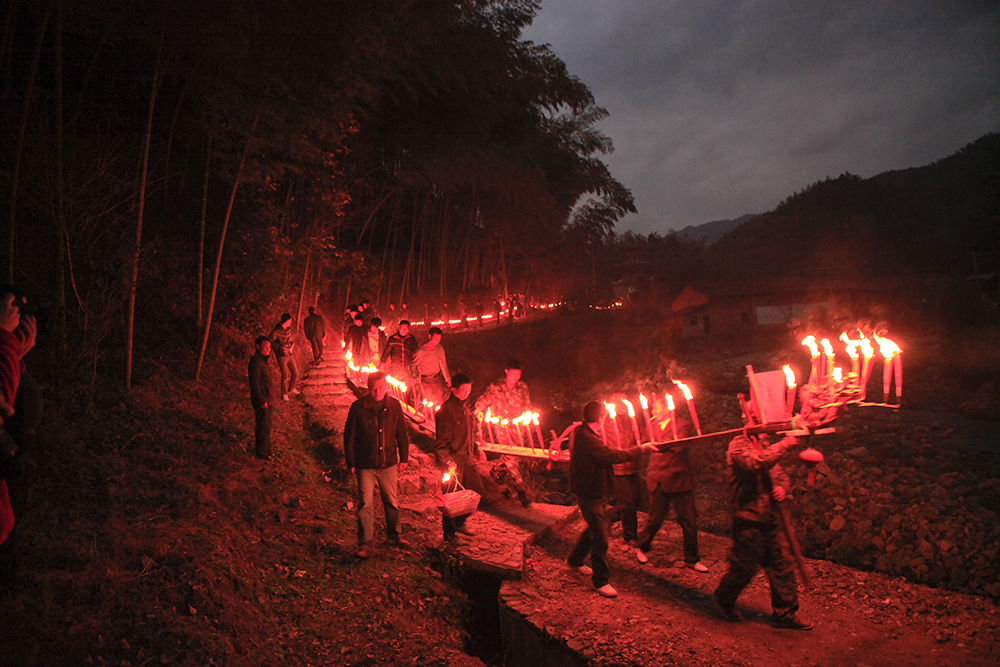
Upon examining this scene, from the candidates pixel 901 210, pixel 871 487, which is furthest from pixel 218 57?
pixel 901 210

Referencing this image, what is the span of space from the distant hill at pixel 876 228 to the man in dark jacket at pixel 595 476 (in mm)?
38089

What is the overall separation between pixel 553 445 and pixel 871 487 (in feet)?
30.3

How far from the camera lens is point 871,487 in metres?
11.3

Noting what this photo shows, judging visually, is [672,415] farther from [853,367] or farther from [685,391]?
[853,367]

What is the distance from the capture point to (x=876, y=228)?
4800 centimetres

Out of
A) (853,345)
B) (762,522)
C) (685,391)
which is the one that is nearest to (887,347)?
(853,345)

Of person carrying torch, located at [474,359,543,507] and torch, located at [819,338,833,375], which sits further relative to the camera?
person carrying torch, located at [474,359,543,507]

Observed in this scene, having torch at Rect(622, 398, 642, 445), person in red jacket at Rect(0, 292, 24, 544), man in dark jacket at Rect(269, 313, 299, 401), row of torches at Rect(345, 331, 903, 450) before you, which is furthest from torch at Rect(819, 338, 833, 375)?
man in dark jacket at Rect(269, 313, 299, 401)

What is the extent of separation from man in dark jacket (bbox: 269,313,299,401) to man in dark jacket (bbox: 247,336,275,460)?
313cm

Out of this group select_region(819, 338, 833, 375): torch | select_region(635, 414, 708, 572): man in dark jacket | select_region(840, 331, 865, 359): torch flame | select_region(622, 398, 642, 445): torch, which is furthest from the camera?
select_region(635, 414, 708, 572): man in dark jacket

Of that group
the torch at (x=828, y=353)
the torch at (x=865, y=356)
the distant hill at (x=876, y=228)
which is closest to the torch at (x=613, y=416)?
the torch at (x=828, y=353)

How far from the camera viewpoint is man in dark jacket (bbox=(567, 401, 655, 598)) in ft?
16.3

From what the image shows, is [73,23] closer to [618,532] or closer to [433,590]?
→ [433,590]

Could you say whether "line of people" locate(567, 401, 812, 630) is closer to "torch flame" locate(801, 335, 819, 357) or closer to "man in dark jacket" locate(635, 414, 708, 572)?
"man in dark jacket" locate(635, 414, 708, 572)
